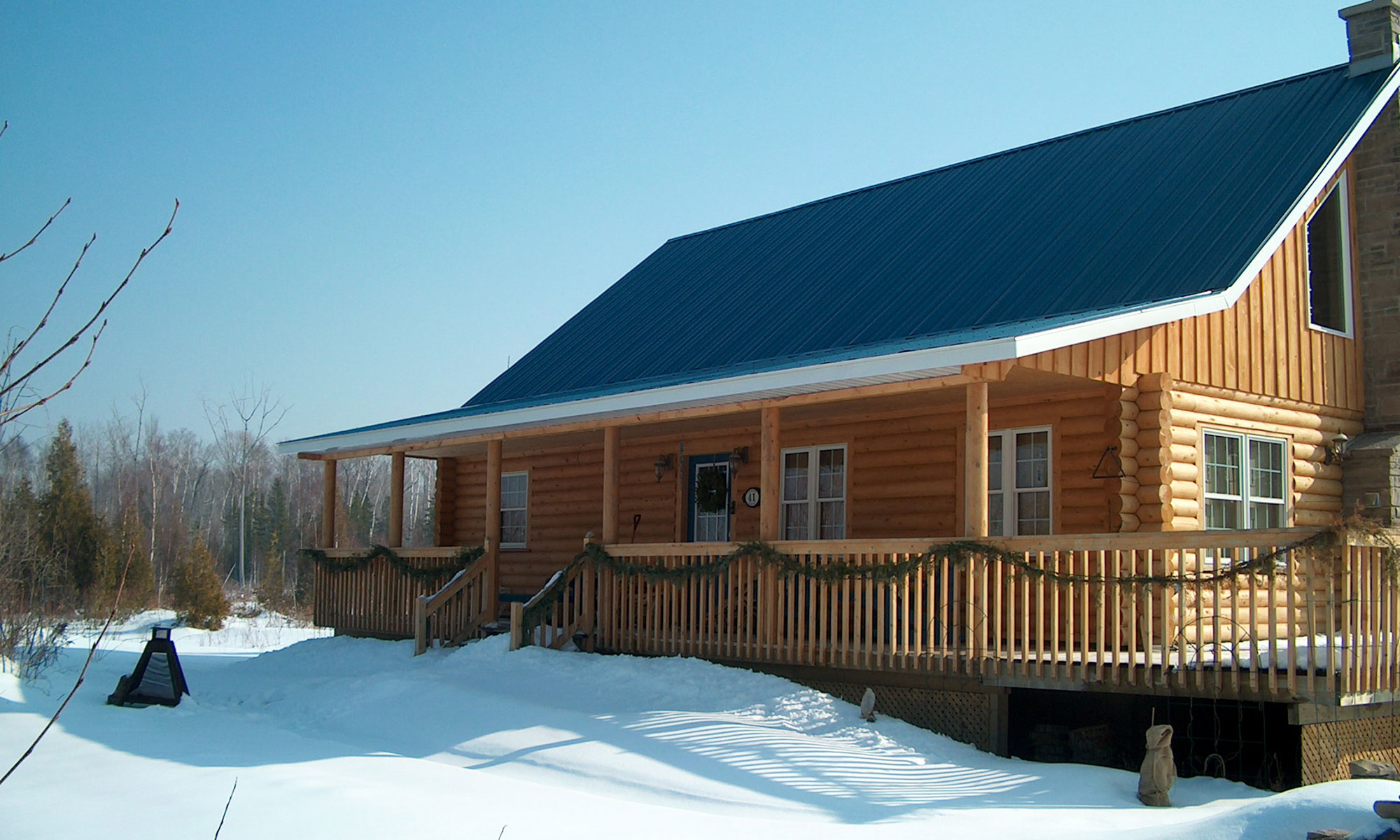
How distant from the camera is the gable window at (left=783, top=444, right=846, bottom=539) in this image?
16219mm

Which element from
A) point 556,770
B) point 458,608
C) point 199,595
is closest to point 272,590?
A: point 199,595

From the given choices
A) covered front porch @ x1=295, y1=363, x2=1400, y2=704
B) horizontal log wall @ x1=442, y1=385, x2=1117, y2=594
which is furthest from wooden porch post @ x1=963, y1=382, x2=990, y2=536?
horizontal log wall @ x1=442, y1=385, x2=1117, y2=594

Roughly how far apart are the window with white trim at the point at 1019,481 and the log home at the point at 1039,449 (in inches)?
1.4

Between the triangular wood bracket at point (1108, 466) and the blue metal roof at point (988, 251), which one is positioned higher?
the blue metal roof at point (988, 251)

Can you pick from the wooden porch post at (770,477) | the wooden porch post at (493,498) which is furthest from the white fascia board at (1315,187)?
the wooden porch post at (493,498)

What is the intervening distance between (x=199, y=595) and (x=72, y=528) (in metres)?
4.01

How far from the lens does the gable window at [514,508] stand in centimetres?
2119

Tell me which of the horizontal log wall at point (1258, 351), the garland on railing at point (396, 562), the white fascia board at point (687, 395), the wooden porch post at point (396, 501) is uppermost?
the horizontal log wall at point (1258, 351)

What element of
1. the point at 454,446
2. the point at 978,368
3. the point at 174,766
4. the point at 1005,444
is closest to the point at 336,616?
the point at 454,446

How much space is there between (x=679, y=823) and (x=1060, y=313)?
7.45 meters

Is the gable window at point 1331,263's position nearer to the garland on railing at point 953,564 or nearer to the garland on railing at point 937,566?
the garland on railing at point 937,566

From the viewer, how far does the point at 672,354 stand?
60.3ft

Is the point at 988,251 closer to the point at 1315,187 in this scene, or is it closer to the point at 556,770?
the point at 1315,187

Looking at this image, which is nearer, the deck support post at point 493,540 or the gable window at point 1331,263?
the gable window at point 1331,263
